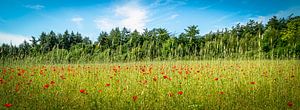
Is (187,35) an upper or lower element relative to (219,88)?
upper

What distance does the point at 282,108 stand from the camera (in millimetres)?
3234

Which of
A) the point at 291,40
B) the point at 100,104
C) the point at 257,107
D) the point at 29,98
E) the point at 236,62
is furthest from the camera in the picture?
the point at 291,40

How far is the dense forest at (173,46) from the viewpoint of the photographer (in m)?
8.21

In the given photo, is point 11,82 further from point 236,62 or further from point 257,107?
point 236,62

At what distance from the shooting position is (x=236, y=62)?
823 centimetres

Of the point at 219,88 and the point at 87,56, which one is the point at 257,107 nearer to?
the point at 219,88

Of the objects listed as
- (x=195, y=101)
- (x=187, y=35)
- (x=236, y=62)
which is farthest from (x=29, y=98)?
(x=187, y=35)

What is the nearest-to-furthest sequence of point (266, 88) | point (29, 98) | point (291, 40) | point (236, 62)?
point (29, 98), point (266, 88), point (236, 62), point (291, 40)

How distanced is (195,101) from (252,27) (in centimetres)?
3726

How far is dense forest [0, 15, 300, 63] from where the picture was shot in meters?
8.21

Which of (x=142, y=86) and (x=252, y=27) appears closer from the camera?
(x=142, y=86)

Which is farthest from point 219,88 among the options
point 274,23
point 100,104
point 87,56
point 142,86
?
Answer: point 274,23

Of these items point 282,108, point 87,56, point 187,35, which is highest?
point 187,35

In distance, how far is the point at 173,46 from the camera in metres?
25.6
